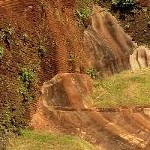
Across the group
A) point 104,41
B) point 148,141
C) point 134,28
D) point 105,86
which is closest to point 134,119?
point 148,141

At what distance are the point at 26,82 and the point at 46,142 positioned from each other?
Answer: 3029 millimetres

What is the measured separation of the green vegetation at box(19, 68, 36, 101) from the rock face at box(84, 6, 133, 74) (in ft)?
17.2

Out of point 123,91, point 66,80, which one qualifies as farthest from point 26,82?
point 123,91

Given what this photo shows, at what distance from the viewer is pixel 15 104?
18.5m

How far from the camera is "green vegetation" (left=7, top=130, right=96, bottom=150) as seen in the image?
1705 cm

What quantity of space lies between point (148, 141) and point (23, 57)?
19.8 ft

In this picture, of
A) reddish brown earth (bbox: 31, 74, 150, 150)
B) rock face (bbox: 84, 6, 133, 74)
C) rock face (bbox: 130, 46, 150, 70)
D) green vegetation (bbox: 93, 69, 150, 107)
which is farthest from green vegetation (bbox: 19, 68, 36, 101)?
rock face (bbox: 130, 46, 150, 70)

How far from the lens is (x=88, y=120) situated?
63.2 feet

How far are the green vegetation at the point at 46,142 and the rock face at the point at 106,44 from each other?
6.84 meters

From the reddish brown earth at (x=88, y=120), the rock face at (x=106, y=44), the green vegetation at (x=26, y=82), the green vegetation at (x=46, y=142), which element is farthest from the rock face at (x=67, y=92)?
the rock face at (x=106, y=44)

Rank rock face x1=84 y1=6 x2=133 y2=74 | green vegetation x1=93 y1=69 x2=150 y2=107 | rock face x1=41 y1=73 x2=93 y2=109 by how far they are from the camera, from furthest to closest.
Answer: rock face x1=84 y1=6 x2=133 y2=74 < green vegetation x1=93 y1=69 x2=150 y2=107 < rock face x1=41 y1=73 x2=93 y2=109

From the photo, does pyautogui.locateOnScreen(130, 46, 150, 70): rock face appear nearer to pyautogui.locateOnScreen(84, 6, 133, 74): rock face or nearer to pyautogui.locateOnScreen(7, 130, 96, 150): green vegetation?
pyautogui.locateOnScreen(84, 6, 133, 74): rock face

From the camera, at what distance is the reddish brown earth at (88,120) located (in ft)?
59.4

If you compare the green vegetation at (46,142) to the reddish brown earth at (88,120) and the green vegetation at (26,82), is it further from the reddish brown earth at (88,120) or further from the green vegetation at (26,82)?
the green vegetation at (26,82)
